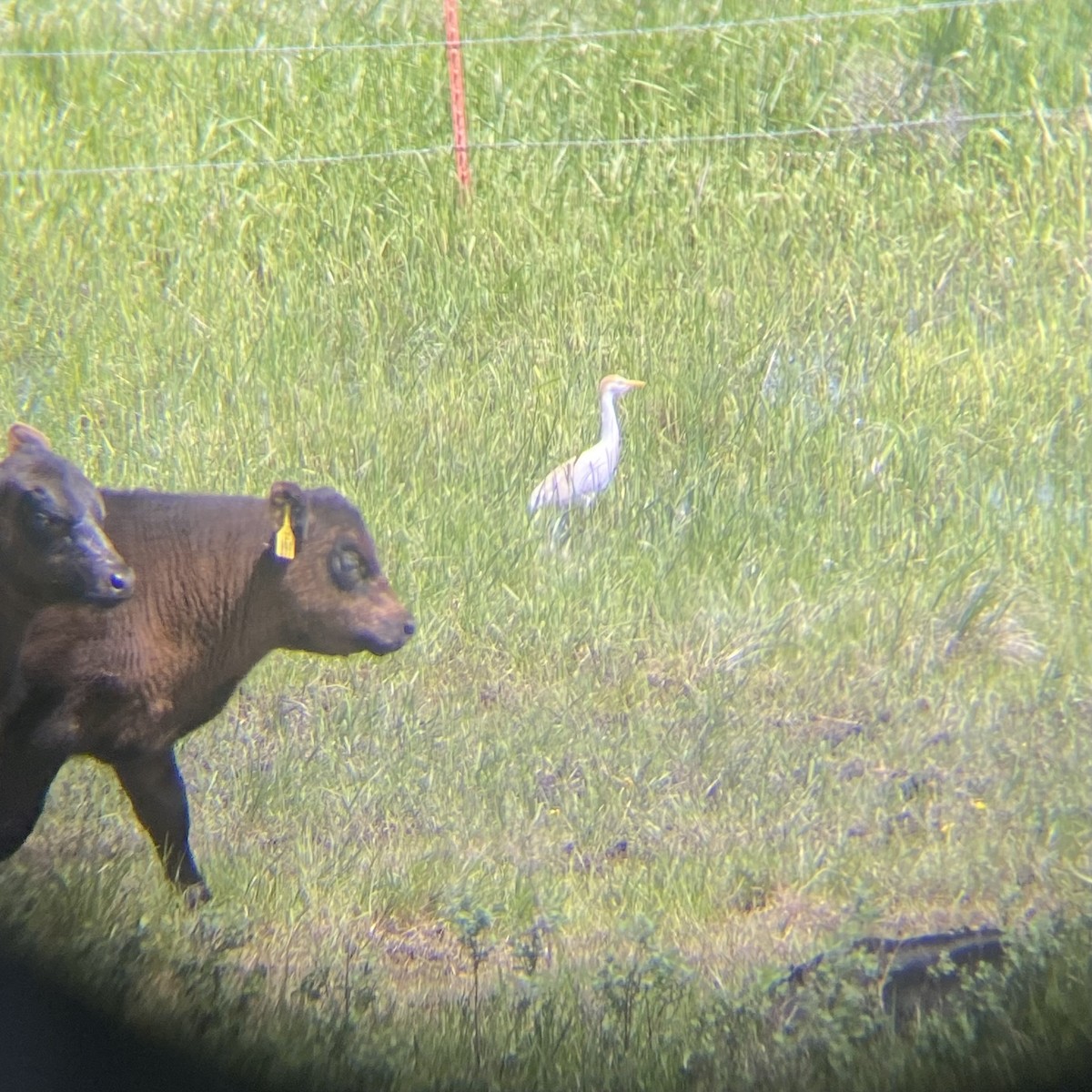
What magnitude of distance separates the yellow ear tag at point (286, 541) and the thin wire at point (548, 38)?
125 inches

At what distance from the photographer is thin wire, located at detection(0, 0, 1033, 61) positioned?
21.4ft

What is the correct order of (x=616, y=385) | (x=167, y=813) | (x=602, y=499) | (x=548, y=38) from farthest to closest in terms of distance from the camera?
(x=548, y=38) → (x=616, y=385) → (x=602, y=499) → (x=167, y=813)

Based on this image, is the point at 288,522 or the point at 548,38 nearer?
the point at 288,522

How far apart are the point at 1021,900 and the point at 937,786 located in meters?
0.48

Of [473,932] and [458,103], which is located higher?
[458,103]

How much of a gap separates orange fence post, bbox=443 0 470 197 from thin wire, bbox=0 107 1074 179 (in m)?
0.11

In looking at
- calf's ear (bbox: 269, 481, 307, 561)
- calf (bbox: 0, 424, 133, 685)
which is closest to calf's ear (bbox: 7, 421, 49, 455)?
Answer: calf (bbox: 0, 424, 133, 685)

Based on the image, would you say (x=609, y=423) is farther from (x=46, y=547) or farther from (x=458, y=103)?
(x=46, y=547)

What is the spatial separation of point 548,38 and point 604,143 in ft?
2.06

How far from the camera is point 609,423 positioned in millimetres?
5293

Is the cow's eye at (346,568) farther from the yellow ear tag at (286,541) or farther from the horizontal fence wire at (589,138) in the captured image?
the horizontal fence wire at (589,138)

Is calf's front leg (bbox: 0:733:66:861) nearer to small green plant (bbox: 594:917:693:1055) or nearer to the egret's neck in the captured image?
small green plant (bbox: 594:917:693:1055)

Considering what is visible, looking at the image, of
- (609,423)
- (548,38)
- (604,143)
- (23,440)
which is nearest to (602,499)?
(609,423)

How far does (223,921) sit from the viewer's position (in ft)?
13.1
